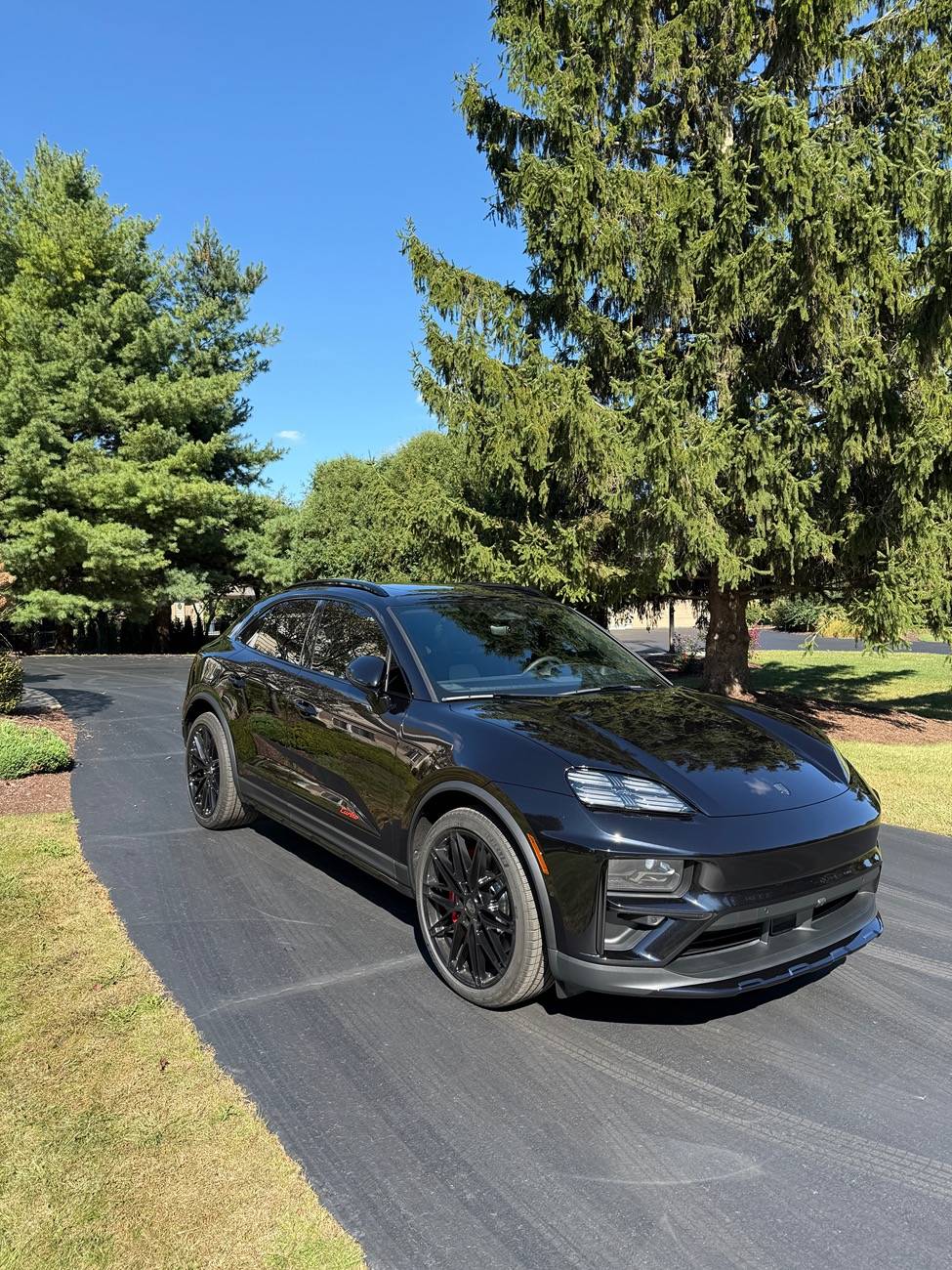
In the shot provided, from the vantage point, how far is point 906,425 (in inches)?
372

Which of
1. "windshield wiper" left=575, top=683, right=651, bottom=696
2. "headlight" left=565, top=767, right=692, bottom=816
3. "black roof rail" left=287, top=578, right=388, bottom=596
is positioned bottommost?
"headlight" left=565, top=767, right=692, bottom=816

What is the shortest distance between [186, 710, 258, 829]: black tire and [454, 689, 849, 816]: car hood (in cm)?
234

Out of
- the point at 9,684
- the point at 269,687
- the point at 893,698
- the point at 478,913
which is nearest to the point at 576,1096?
the point at 478,913

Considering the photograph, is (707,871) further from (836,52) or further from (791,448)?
(836,52)

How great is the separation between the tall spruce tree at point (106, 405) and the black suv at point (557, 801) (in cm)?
2032

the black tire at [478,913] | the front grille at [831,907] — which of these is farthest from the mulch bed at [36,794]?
the front grille at [831,907]

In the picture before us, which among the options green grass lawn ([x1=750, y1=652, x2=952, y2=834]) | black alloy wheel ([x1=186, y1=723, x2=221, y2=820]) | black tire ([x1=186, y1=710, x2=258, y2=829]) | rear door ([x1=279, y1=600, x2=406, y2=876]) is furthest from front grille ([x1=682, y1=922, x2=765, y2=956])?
green grass lawn ([x1=750, y1=652, x2=952, y2=834])

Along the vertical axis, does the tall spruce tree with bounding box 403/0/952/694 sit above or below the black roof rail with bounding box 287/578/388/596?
above

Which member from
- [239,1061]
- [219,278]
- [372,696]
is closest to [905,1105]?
[239,1061]

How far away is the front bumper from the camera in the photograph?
267cm

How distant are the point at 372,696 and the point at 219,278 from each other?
1059 inches

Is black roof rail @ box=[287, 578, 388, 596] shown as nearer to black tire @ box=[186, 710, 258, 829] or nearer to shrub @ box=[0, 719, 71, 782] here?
black tire @ box=[186, 710, 258, 829]

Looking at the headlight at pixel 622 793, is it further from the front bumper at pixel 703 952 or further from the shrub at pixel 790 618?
the shrub at pixel 790 618

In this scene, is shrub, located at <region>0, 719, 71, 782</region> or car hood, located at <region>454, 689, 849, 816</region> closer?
car hood, located at <region>454, 689, 849, 816</region>
